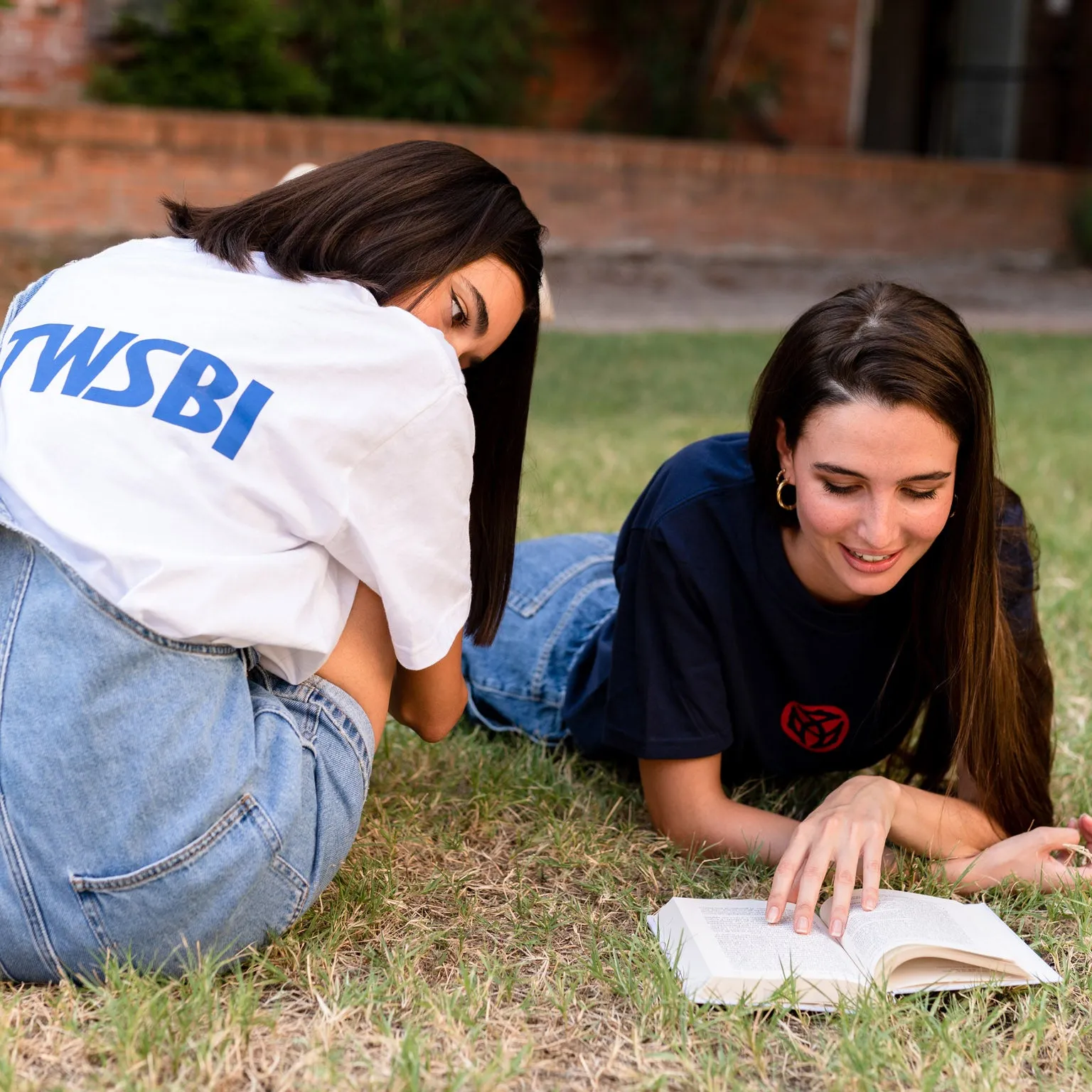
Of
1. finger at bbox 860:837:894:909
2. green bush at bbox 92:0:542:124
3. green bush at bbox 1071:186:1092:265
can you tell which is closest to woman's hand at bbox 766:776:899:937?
finger at bbox 860:837:894:909

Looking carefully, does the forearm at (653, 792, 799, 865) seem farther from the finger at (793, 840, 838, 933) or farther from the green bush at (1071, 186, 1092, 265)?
the green bush at (1071, 186, 1092, 265)

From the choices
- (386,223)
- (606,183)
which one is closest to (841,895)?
Result: (386,223)

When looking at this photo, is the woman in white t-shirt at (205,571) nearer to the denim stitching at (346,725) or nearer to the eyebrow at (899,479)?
the denim stitching at (346,725)

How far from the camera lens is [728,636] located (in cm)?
231

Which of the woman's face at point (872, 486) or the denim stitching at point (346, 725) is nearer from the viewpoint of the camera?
the denim stitching at point (346, 725)

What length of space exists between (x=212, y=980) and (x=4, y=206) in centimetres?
682

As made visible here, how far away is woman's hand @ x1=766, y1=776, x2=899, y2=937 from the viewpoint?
6.43 ft

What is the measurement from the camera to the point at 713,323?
9.48 m

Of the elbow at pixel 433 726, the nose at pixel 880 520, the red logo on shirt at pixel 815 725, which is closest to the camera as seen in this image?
the nose at pixel 880 520

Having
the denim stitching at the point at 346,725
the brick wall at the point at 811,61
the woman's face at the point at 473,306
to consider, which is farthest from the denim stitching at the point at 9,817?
the brick wall at the point at 811,61

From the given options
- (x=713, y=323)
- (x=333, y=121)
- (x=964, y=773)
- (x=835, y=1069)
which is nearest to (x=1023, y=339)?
(x=713, y=323)

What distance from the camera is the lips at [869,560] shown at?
2123mm

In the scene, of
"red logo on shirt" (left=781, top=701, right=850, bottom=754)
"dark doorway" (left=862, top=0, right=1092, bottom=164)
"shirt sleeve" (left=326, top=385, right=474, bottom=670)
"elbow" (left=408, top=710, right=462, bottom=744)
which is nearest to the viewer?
"shirt sleeve" (left=326, top=385, right=474, bottom=670)

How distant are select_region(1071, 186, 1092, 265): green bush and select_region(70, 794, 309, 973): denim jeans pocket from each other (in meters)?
11.6
